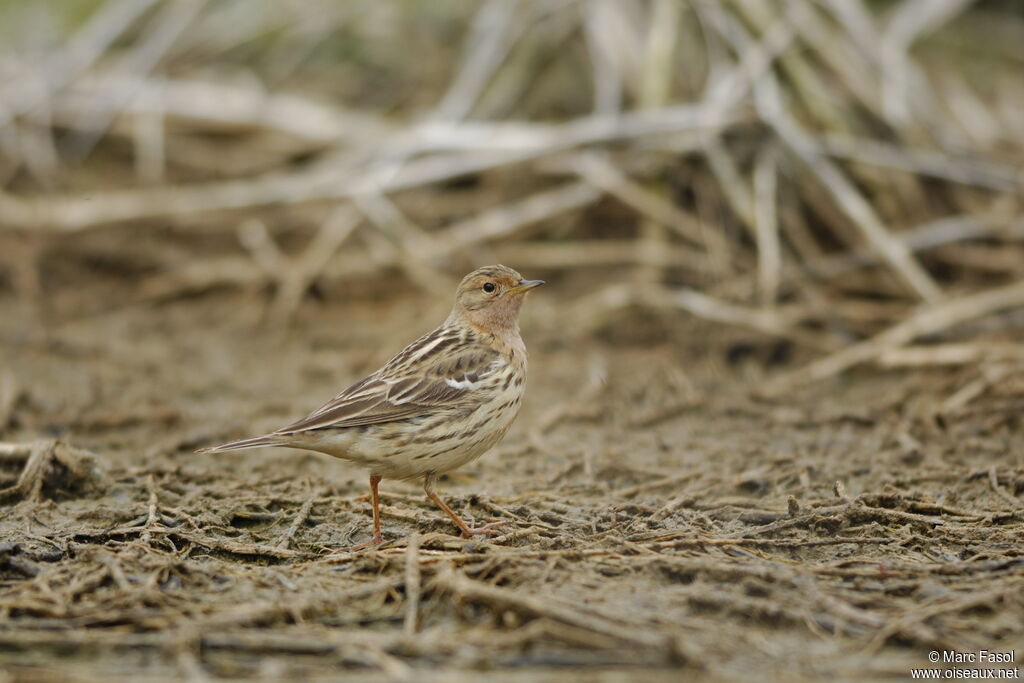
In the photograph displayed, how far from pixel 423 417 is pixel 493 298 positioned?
122 centimetres

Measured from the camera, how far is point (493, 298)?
6.94 meters

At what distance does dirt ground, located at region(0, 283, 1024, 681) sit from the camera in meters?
4.12

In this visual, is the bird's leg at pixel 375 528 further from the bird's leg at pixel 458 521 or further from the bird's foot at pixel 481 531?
the bird's foot at pixel 481 531

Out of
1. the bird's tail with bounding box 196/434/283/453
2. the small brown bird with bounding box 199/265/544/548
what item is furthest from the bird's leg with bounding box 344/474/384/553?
the bird's tail with bounding box 196/434/283/453

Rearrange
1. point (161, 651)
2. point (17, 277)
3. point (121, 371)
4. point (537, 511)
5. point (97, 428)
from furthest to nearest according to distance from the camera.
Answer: point (17, 277) → point (121, 371) → point (97, 428) → point (537, 511) → point (161, 651)

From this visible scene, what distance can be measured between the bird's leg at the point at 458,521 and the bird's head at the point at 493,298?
1.15m

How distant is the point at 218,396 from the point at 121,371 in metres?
1.20

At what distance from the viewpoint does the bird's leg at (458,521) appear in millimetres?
5641

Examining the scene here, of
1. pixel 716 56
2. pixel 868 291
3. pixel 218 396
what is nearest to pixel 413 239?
pixel 218 396

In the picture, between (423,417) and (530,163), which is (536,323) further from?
(423,417)

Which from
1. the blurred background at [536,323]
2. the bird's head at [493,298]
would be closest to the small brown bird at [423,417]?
the bird's head at [493,298]

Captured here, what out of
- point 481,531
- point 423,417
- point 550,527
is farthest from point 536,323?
point 481,531

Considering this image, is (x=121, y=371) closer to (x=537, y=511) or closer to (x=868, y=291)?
(x=537, y=511)

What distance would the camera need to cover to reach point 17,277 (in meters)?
12.0
